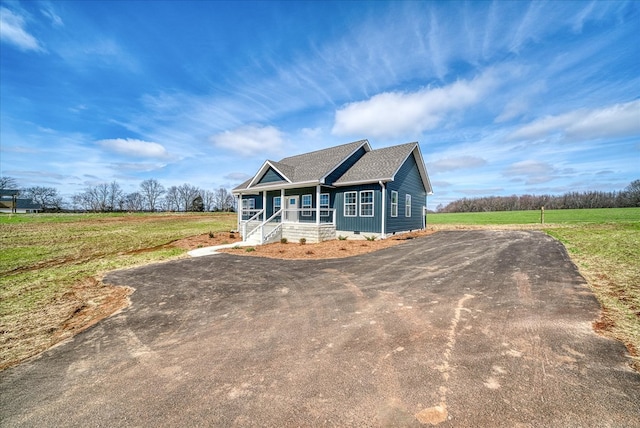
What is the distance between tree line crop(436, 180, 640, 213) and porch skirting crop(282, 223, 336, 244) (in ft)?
248

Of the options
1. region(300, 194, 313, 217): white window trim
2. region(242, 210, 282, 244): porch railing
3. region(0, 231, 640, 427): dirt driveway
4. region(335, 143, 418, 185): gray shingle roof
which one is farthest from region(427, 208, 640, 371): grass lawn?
region(242, 210, 282, 244): porch railing

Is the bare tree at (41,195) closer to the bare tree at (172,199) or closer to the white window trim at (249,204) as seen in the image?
the bare tree at (172,199)

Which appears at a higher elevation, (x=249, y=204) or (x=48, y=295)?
(x=249, y=204)

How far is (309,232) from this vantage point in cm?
1584

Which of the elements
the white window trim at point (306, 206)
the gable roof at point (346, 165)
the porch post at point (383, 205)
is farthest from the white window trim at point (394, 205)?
the white window trim at point (306, 206)

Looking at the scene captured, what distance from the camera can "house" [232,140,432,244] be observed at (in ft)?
52.3

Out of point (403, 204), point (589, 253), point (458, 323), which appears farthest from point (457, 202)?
point (458, 323)

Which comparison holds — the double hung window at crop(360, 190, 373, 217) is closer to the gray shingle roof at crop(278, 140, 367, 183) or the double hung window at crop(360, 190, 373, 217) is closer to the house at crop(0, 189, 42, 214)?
the gray shingle roof at crop(278, 140, 367, 183)

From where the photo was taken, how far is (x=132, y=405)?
2789 mm

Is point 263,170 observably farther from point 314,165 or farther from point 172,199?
point 172,199

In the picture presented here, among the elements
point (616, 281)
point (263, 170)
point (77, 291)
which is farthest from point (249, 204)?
point (616, 281)

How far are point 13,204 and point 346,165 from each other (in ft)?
240

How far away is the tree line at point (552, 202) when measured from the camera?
62231 mm

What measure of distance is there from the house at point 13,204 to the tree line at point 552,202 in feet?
357
